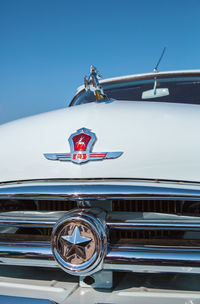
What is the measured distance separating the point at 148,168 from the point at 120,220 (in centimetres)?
26

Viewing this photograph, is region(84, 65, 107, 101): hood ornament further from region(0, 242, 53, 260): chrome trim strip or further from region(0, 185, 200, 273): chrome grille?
region(0, 242, 53, 260): chrome trim strip

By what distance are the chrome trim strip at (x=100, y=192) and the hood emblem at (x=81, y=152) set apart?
132 mm

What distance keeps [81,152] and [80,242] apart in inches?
15.8

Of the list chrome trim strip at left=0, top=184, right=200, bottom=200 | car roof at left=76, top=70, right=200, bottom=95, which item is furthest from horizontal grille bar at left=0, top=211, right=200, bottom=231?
car roof at left=76, top=70, right=200, bottom=95

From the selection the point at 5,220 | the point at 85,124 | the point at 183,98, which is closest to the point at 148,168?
the point at 85,124

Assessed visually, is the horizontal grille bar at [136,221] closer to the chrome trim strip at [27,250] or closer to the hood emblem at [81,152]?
the chrome trim strip at [27,250]

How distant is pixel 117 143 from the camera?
1.62m

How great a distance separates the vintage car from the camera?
150 centimetres

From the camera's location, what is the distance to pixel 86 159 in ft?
5.25

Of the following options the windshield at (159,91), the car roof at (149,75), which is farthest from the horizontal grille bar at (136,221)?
Answer: the car roof at (149,75)

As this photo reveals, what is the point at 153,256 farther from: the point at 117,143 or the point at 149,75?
the point at 149,75

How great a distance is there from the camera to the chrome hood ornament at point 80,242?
1.50 m

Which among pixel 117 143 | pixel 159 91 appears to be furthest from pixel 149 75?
pixel 117 143

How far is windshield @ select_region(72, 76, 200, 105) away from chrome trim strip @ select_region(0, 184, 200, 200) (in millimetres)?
1411
